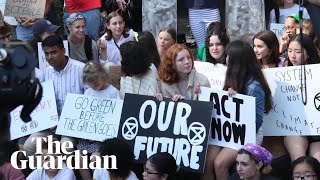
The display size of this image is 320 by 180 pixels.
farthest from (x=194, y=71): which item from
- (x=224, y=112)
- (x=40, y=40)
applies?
(x=40, y=40)

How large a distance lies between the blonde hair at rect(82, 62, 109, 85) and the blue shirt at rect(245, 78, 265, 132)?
1325mm

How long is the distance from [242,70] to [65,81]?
1757 millimetres

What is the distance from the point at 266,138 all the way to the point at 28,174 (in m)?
2.11

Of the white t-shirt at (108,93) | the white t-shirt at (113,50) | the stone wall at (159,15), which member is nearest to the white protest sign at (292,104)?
the white t-shirt at (108,93)

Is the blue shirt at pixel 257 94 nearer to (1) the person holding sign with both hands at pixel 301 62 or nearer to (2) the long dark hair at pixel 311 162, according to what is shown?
(1) the person holding sign with both hands at pixel 301 62

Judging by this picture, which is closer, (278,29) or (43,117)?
(43,117)

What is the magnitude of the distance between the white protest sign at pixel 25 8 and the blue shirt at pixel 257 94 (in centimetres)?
333

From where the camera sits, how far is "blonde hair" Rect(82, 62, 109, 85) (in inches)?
299

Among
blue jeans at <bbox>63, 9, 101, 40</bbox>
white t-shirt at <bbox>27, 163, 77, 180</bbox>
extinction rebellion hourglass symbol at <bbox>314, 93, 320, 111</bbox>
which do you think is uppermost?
blue jeans at <bbox>63, 9, 101, 40</bbox>

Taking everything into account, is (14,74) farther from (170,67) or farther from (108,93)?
(108,93)

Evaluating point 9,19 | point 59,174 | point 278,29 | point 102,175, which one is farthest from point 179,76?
point 9,19

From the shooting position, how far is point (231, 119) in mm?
7023

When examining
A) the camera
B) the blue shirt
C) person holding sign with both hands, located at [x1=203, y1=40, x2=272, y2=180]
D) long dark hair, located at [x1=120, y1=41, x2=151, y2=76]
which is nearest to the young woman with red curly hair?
long dark hair, located at [x1=120, y1=41, x2=151, y2=76]

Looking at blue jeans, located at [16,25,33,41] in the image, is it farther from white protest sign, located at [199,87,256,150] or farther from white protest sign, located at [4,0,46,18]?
white protest sign, located at [199,87,256,150]
